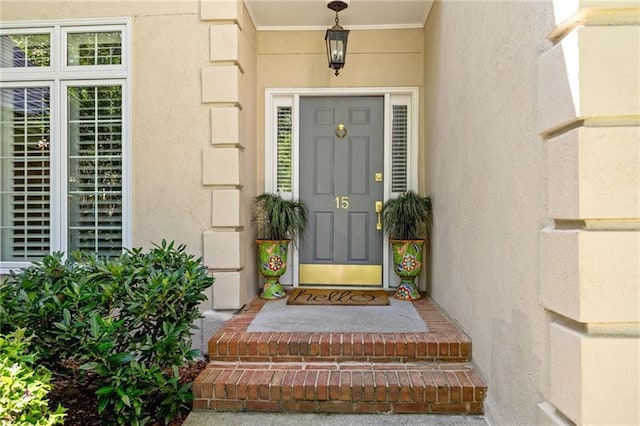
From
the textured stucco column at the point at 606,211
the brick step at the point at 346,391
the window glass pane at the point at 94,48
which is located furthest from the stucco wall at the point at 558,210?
the window glass pane at the point at 94,48

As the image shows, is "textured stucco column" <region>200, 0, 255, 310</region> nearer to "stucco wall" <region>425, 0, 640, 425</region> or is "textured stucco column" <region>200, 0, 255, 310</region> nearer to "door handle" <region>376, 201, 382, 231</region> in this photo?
"door handle" <region>376, 201, 382, 231</region>

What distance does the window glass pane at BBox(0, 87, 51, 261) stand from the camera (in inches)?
140

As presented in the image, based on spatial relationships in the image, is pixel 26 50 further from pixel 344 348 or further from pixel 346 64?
pixel 344 348

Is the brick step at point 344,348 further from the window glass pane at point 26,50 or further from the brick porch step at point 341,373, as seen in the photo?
the window glass pane at point 26,50

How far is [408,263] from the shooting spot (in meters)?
3.80

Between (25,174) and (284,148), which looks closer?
(25,174)

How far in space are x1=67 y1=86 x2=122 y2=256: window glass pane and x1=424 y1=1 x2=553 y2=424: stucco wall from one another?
286 cm

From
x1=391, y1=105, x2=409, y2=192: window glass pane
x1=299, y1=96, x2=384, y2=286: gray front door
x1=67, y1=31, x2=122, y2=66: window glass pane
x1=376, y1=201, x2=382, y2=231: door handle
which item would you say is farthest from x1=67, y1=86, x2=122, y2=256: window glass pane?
x1=391, y1=105, x2=409, y2=192: window glass pane

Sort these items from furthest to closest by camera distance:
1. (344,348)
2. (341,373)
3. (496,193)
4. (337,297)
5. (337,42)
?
(337,297), (337,42), (344,348), (341,373), (496,193)

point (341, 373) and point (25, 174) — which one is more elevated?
point (25, 174)

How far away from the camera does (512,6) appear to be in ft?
6.30

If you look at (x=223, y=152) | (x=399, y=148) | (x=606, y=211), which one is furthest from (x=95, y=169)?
(x=606, y=211)

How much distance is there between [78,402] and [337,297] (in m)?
2.25

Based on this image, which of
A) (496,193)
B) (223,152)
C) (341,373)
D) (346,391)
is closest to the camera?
(496,193)
